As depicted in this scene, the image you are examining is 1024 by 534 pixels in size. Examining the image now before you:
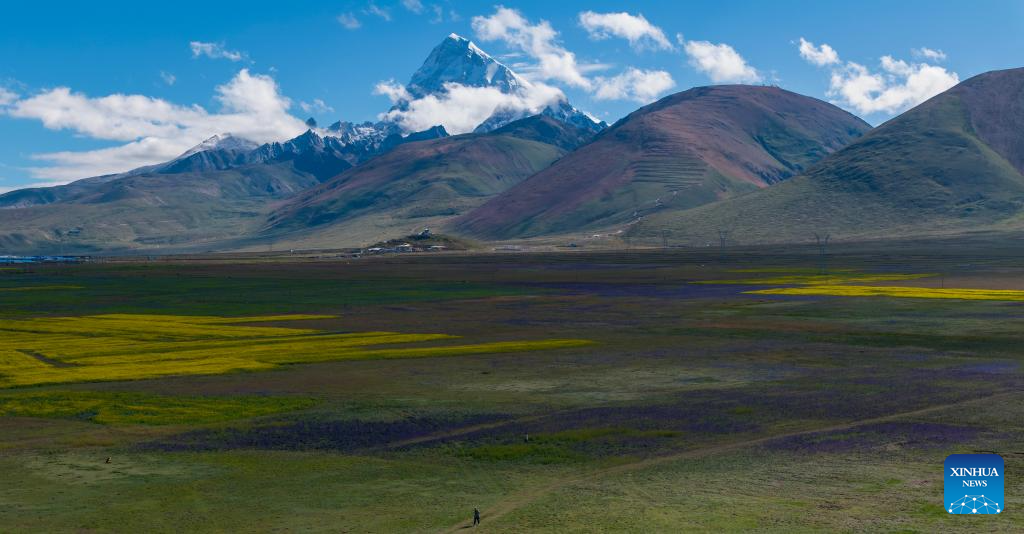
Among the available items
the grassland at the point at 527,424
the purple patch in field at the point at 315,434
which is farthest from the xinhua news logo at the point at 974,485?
the purple patch in field at the point at 315,434

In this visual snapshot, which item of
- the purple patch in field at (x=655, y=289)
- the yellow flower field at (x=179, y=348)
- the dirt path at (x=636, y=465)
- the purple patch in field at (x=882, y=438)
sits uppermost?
the yellow flower field at (x=179, y=348)

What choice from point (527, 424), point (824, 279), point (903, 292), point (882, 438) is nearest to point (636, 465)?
point (527, 424)

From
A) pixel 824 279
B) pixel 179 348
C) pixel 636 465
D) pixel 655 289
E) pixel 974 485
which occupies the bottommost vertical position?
pixel 636 465

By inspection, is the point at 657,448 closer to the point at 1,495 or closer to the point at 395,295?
the point at 1,495

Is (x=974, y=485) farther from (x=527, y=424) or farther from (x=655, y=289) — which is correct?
(x=655, y=289)

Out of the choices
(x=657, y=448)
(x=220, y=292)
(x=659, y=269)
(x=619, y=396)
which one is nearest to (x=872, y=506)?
(x=657, y=448)

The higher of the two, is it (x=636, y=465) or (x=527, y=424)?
(x=527, y=424)

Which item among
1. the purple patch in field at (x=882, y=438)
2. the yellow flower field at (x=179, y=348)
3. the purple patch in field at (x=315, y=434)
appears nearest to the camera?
the purple patch in field at (x=882, y=438)

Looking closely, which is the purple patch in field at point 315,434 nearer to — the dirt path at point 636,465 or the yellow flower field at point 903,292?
the dirt path at point 636,465
